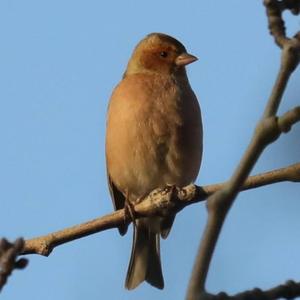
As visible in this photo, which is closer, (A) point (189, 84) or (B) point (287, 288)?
(B) point (287, 288)

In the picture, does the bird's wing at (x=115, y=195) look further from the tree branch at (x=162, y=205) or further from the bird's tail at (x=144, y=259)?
the tree branch at (x=162, y=205)

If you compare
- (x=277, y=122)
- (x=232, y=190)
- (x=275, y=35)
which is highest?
(x=275, y=35)

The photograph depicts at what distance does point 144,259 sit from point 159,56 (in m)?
1.66

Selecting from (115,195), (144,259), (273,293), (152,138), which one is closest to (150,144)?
(152,138)

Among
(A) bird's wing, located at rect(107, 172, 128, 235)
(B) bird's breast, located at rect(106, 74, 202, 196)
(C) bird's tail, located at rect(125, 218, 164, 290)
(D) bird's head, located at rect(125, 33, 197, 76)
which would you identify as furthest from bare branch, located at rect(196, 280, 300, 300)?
(D) bird's head, located at rect(125, 33, 197, 76)

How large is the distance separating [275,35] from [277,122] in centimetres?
26

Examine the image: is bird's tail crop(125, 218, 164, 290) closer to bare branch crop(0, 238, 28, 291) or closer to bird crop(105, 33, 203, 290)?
bird crop(105, 33, 203, 290)

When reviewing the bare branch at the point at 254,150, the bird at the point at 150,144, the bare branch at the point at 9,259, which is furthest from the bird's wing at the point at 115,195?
the bare branch at the point at 254,150

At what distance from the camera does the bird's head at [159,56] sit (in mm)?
6281

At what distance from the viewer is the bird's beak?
6.27 m

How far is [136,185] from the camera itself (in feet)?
18.9

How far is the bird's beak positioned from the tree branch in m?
2.10

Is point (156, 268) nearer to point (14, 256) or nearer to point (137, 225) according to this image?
point (137, 225)

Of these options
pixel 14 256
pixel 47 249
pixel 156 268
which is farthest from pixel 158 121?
Answer: pixel 14 256
